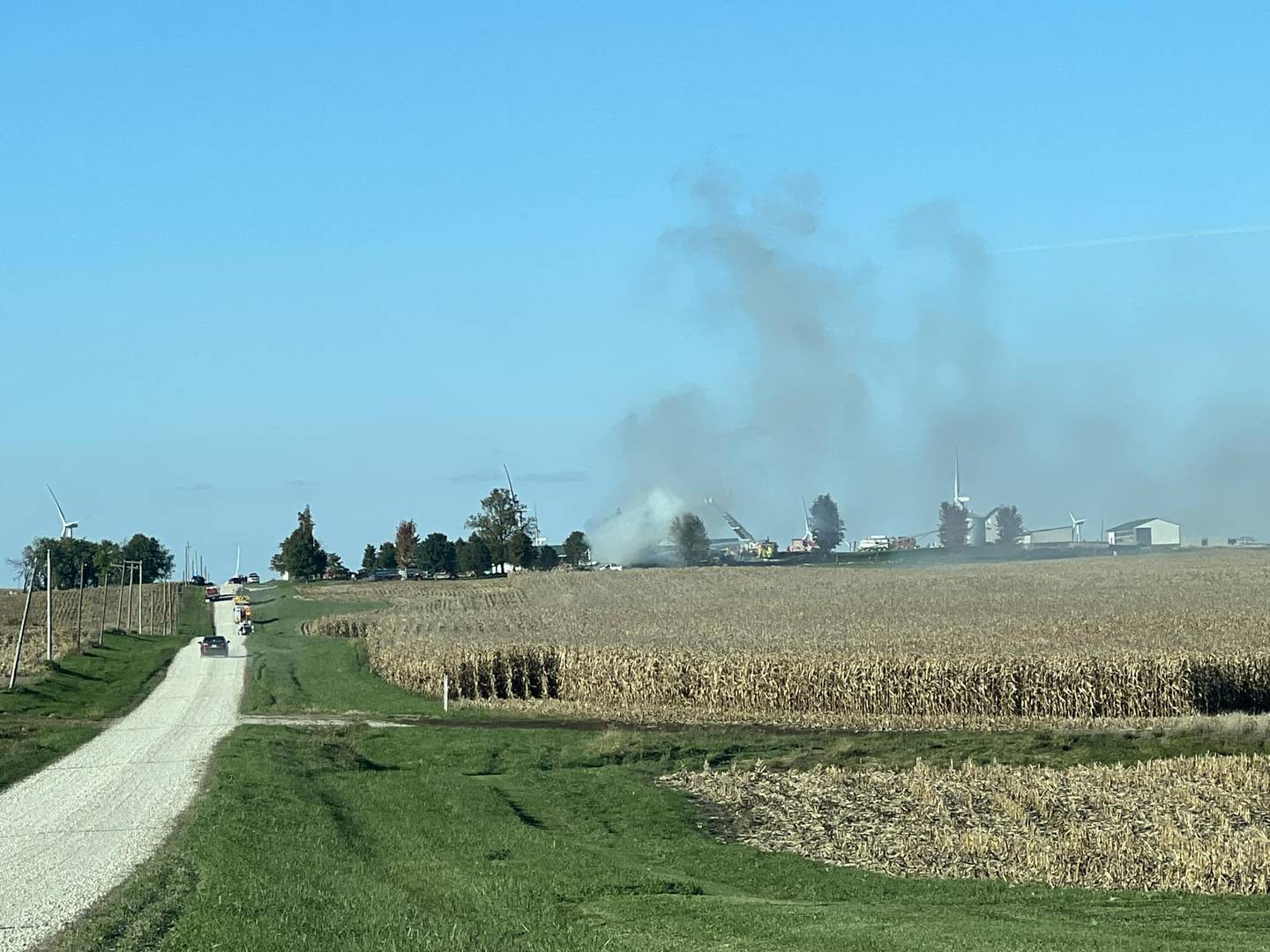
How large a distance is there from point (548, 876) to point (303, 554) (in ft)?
511

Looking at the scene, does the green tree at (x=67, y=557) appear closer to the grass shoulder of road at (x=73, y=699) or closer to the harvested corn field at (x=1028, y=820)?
the grass shoulder of road at (x=73, y=699)

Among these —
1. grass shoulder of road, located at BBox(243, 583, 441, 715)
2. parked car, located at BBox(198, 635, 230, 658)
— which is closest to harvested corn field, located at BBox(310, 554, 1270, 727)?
grass shoulder of road, located at BBox(243, 583, 441, 715)

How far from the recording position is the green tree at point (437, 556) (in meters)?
187

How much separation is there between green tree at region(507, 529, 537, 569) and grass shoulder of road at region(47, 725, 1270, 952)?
431 feet

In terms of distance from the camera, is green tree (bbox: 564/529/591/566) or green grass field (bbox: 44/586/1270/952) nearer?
green grass field (bbox: 44/586/1270/952)

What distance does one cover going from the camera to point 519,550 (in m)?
164

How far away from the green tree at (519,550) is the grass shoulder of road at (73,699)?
7662 centimetres

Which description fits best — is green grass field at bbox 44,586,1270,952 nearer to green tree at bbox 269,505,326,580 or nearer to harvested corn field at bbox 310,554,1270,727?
harvested corn field at bbox 310,554,1270,727

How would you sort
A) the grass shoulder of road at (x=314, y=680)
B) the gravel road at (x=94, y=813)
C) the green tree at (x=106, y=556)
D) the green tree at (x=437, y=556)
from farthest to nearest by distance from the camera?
the green tree at (x=437, y=556) → the green tree at (x=106, y=556) → the grass shoulder of road at (x=314, y=680) → the gravel road at (x=94, y=813)

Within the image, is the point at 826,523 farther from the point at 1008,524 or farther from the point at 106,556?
the point at 106,556

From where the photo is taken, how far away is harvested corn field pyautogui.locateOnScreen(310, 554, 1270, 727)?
44.1m

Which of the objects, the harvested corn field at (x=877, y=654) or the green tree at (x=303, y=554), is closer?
the harvested corn field at (x=877, y=654)

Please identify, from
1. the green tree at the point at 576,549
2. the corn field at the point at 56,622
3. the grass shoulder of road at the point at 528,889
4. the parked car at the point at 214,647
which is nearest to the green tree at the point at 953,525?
the green tree at the point at 576,549

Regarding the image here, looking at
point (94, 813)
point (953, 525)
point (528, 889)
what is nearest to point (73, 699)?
point (94, 813)
